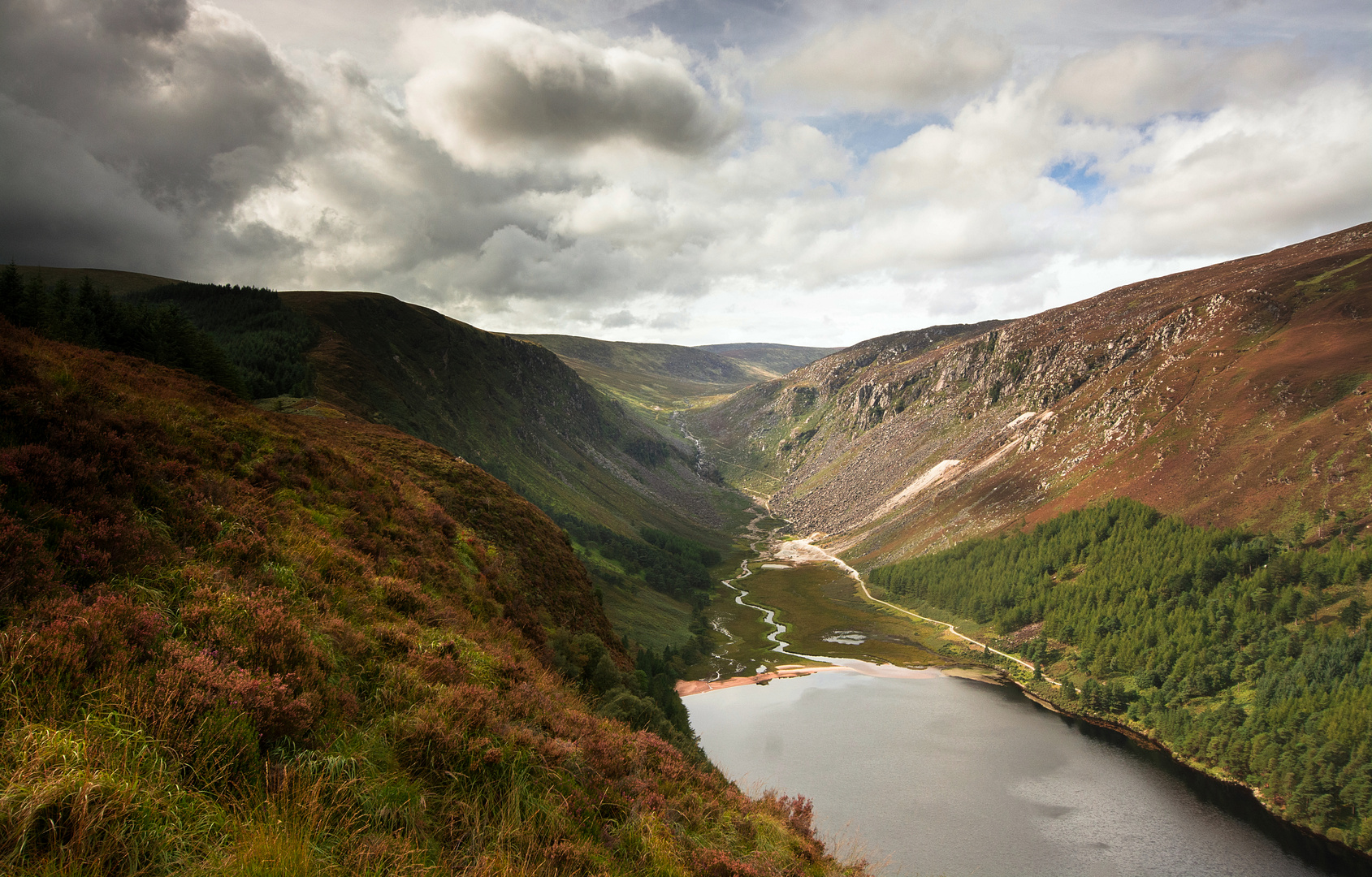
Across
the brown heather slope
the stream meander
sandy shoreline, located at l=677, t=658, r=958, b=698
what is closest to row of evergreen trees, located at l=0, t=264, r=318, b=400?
the stream meander

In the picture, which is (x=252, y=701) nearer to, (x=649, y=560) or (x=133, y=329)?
(x=133, y=329)

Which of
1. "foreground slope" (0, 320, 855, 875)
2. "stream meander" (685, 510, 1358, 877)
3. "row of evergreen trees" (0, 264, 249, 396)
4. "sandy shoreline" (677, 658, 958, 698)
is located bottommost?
"sandy shoreline" (677, 658, 958, 698)

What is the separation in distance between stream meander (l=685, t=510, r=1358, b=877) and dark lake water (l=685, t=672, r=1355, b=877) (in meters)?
0.20

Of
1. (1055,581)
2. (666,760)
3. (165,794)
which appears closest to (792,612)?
(1055,581)

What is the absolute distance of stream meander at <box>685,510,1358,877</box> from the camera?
181ft

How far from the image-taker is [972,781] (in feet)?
220

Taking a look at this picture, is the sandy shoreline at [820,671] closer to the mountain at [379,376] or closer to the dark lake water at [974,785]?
the dark lake water at [974,785]

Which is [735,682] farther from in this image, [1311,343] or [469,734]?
[1311,343]

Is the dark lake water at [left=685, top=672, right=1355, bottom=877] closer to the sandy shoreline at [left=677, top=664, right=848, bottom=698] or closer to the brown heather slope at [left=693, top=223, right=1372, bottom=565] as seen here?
the sandy shoreline at [left=677, top=664, right=848, bottom=698]

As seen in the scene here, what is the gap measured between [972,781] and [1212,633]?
2899 inches

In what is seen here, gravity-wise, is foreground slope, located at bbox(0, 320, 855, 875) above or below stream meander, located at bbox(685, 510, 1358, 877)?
above

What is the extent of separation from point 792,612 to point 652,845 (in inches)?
5662

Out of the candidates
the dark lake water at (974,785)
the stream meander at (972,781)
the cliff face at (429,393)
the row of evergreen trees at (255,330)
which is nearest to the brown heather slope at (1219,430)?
the stream meander at (972,781)

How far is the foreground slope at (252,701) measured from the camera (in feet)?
18.8
